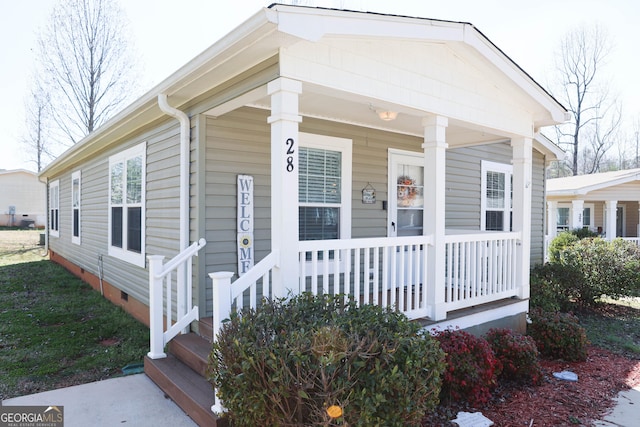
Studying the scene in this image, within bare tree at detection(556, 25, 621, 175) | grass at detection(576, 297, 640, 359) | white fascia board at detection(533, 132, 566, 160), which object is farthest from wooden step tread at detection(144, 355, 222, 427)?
bare tree at detection(556, 25, 621, 175)

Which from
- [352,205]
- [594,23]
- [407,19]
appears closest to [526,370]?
[352,205]

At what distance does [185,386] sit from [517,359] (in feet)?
11.0

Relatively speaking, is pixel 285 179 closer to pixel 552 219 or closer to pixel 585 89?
pixel 552 219

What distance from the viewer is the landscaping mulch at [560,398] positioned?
366 cm

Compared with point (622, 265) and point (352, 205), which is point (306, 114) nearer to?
point (352, 205)

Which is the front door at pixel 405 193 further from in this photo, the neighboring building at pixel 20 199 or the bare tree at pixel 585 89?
the neighboring building at pixel 20 199

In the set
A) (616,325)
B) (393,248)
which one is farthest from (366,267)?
(616,325)

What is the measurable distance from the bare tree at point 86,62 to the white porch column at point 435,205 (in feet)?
57.0

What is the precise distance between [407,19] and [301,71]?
1272 mm

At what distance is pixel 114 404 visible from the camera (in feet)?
11.9

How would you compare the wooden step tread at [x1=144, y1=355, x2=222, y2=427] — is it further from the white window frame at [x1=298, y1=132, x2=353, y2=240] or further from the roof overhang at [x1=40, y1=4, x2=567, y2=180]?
the white window frame at [x1=298, y1=132, x2=353, y2=240]

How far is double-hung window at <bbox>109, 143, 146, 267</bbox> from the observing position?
625cm

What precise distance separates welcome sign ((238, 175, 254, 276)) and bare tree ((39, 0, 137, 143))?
16.3 metres

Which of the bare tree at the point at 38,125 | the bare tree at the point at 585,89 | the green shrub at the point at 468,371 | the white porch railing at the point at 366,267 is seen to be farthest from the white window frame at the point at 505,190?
the bare tree at the point at 38,125
